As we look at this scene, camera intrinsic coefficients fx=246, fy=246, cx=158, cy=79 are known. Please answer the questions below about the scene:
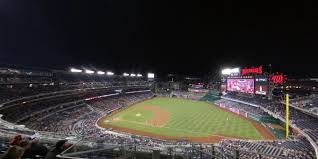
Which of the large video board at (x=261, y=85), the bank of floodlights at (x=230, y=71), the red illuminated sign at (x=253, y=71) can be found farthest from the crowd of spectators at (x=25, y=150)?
the bank of floodlights at (x=230, y=71)

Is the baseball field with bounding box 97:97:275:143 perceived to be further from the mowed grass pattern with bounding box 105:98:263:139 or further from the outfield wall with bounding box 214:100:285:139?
the outfield wall with bounding box 214:100:285:139

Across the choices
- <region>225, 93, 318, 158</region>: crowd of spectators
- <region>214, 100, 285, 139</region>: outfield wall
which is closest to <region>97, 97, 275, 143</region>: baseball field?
<region>214, 100, 285, 139</region>: outfield wall

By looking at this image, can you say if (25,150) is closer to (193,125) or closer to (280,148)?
(280,148)

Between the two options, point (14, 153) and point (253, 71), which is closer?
point (14, 153)

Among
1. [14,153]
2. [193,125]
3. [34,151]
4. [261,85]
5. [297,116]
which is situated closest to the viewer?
[14,153]

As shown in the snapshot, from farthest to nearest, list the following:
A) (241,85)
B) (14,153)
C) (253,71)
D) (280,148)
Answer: (241,85)
(253,71)
(280,148)
(14,153)

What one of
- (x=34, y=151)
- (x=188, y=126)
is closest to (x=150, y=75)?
(x=188, y=126)

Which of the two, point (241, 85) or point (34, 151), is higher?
point (241, 85)

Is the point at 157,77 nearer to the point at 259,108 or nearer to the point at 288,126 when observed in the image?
the point at 259,108
